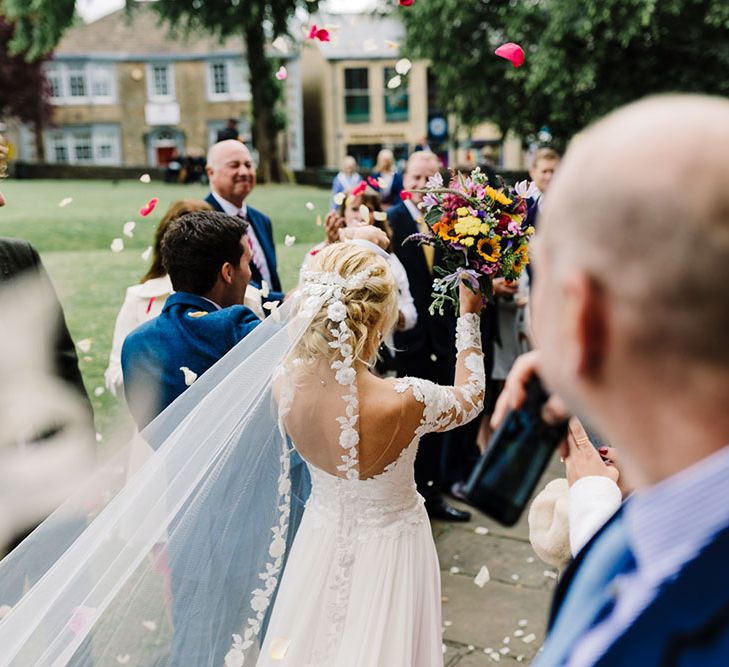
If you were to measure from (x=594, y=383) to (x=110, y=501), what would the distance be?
82.3 inches

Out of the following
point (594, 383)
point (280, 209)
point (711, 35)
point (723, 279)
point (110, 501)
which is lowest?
point (280, 209)

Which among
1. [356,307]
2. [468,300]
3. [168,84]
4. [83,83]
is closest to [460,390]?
[468,300]

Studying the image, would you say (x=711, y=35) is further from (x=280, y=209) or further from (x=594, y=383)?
(x=594, y=383)

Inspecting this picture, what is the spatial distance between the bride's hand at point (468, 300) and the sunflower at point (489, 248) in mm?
128

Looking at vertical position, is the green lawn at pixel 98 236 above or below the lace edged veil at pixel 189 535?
below

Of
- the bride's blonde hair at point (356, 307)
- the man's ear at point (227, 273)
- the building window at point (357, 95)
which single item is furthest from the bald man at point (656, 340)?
the building window at point (357, 95)

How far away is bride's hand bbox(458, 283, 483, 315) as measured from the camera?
3.00 meters

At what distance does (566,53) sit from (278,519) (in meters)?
18.2

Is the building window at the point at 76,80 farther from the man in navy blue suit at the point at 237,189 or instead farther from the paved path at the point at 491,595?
the paved path at the point at 491,595

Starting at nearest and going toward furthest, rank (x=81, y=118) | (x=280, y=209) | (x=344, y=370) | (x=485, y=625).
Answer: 1. (x=344, y=370)
2. (x=485, y=625)
3. (x=280, y=209)
4. (x=81, y=118)

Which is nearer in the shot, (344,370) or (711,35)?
(344,370)

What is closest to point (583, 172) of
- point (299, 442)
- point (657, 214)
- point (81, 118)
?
point (657, 214)

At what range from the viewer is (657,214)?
32.3 inches

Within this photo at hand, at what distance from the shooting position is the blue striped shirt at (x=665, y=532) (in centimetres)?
86
